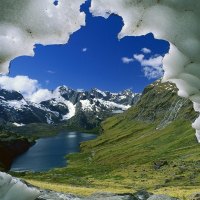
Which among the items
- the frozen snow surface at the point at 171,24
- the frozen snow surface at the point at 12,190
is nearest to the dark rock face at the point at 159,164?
the frozen snow surface at the point at 12,190

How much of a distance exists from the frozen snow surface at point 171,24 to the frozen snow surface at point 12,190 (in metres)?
3.03

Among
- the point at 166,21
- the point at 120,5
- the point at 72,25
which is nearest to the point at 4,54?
the point at 72,25

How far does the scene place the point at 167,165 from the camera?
174 metres

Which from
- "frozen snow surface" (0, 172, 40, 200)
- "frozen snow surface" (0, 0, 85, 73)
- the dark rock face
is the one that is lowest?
"frozen snow surface" (0, 172, 40, 200)

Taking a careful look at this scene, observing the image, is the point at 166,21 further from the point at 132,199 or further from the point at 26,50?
the point at 132,199

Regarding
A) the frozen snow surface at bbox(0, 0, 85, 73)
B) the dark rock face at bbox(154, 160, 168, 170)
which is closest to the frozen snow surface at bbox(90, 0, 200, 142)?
the frozen snow surface at bbox(0, 0, 85, 73)

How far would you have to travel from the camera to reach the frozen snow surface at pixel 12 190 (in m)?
6.54

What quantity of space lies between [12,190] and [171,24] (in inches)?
147

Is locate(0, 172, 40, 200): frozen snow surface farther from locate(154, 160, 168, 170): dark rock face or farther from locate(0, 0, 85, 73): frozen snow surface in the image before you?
locate(154, 160, 168, 170): dark rock face

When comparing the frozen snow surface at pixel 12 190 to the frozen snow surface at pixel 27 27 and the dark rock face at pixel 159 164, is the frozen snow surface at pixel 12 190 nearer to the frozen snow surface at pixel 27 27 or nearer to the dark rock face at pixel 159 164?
the frozen snow surface at pixel 27 27

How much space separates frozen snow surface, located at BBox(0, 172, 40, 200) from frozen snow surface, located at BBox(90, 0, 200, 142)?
119 inches

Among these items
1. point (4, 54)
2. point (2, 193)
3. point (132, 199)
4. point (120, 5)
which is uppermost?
point (132, 199)

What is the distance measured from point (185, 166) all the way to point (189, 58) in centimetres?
15966

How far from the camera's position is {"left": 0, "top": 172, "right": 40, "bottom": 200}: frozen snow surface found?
6539mm
